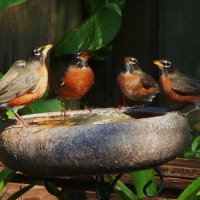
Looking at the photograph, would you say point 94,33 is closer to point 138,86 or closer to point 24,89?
point 138,86

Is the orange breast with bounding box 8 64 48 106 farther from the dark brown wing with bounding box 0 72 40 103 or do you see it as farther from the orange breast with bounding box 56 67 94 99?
the orange breast with bounding box 56 67 94 99

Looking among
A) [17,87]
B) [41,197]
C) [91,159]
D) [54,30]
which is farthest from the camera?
[54,30]

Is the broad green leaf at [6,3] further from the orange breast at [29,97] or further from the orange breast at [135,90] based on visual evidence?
the orange breast at [29,97]

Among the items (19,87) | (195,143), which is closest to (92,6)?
(195,143)

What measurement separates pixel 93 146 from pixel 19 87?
870mm

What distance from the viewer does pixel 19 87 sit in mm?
3016

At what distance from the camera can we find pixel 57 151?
2.29 meters

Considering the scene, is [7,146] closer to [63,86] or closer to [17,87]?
[17,87]

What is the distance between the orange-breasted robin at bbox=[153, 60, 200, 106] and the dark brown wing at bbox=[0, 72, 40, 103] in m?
1.10

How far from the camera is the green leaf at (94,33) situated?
4555 millimetres

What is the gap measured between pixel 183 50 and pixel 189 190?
1695mm

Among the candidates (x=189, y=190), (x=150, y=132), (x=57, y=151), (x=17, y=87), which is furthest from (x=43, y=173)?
(x=189, y=190)

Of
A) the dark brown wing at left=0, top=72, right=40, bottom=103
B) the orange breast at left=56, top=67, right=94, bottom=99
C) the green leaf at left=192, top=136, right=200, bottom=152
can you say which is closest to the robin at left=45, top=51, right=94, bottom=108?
the orange breast at left=56, top=67, right=94, bottom=99

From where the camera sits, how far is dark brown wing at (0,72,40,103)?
298 centimetres
